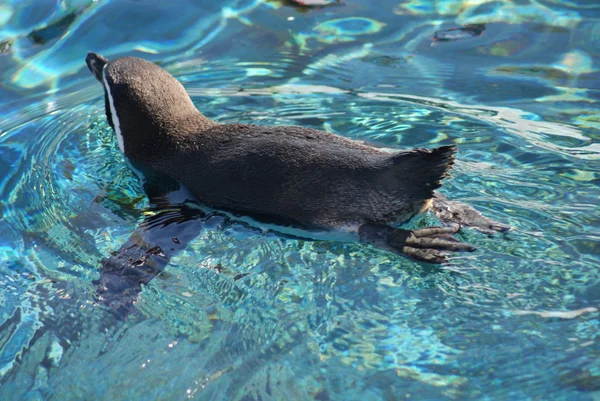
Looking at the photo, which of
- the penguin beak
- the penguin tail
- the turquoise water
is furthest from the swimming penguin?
the penguin beak

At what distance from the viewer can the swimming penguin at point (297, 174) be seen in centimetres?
336

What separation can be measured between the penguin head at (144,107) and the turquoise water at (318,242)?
0.25 meters

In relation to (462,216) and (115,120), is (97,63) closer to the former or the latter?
(115,120)

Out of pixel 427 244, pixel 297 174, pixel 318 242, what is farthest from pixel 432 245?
pixel 297 174

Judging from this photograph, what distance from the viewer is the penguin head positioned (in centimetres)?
424

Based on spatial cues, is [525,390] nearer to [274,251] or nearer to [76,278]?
[274,251]

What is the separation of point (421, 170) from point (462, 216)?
1.54ft

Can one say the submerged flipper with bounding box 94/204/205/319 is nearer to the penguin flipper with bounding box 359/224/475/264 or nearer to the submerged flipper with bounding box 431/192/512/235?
the penguin flipper with bounding box 359/224/475/264

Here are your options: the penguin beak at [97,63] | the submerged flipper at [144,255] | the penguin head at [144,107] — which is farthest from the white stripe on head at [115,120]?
the submerged flipper at [144,255]

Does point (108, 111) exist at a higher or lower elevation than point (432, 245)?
higher

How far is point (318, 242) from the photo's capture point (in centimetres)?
361

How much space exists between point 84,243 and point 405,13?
383 centimetres

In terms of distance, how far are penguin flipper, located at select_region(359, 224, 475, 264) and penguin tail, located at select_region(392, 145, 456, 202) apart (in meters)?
0.17

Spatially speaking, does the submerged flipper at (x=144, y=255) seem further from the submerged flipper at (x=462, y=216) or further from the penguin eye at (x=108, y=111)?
the submerged flipper at (x=462, y=216)
